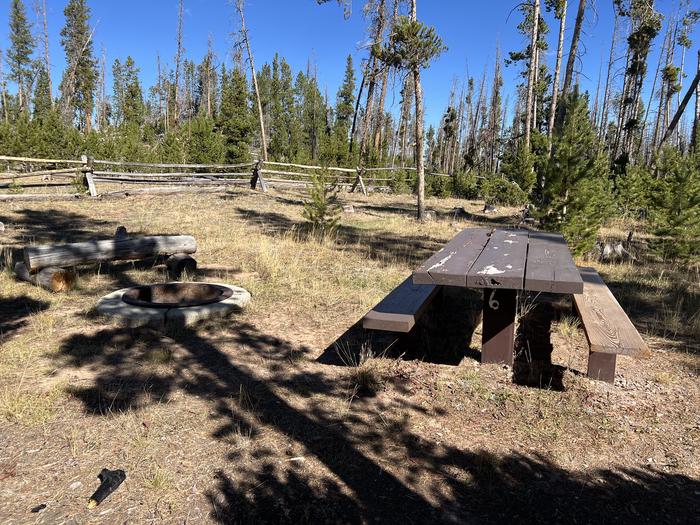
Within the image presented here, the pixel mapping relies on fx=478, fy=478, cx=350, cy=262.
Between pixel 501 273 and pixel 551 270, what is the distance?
402 mm

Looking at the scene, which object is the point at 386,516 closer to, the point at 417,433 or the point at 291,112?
the point at 417,433

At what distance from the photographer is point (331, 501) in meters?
2.27

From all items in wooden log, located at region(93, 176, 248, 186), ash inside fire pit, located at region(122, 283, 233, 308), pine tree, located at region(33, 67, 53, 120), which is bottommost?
ash inside fire pit, located at region(122, 283, 233, 308)

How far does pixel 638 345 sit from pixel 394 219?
1024 cm

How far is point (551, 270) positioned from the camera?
3.11 metres

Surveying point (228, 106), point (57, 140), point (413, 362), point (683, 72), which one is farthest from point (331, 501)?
point (683, 72)

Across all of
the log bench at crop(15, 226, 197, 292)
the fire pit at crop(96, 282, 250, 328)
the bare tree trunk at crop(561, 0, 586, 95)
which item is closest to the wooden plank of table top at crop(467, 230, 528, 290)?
the fire pit at crop(96, 282, 250, 328)

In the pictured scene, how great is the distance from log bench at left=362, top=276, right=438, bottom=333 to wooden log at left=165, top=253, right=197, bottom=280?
11.6ft

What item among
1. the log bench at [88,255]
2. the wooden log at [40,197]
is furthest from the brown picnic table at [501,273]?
the wooden log at [40,197]

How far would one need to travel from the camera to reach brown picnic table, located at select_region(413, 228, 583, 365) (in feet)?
9.36

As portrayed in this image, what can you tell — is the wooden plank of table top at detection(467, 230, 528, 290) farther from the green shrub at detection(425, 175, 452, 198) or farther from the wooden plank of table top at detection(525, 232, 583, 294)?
the green shrub at detection(425, 175, 452, 198)

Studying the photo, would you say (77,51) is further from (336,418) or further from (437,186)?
(336,418)

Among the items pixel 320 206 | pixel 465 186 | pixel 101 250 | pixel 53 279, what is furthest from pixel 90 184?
pixel 465 186

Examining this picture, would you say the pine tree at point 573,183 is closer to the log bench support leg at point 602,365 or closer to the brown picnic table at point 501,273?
the brown picnic table at point 501,273
